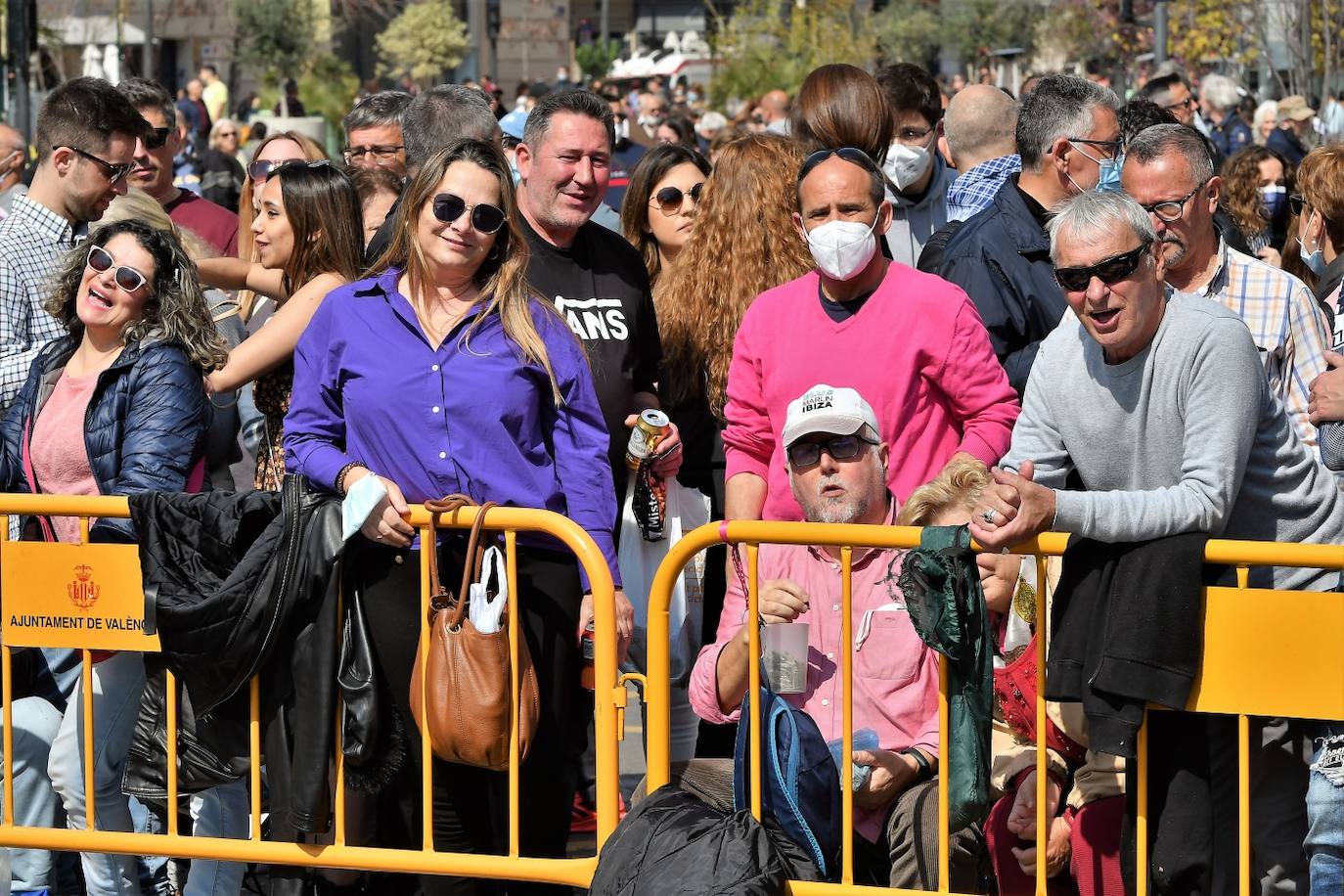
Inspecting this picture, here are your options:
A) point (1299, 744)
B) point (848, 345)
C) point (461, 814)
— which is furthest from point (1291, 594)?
point (461, 814)

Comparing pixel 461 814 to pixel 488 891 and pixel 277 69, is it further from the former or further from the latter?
pixel 277 69

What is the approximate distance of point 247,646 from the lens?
14.8ft

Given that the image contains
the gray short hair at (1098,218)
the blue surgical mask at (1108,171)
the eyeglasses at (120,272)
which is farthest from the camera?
the blue surgical mask at (1108,171)

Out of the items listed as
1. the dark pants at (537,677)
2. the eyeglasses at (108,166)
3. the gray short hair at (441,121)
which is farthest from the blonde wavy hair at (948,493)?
the eyeglasses at (108,166)

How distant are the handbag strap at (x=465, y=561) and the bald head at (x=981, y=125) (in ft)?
11.2

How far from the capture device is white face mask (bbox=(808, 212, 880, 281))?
4.98 m

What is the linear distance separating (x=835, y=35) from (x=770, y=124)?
1419cm

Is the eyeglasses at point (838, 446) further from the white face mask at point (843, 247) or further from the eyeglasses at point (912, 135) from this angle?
the eyeglasses at point (912, 135)

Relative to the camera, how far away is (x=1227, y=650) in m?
3.94

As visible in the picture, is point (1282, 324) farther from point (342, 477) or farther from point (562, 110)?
point (342, 477)

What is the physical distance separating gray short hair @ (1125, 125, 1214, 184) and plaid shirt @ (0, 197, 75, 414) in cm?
363

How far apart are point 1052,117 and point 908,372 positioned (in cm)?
149

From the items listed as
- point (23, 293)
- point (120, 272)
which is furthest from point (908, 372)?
point (23, 293)

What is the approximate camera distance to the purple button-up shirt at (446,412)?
457 cm
